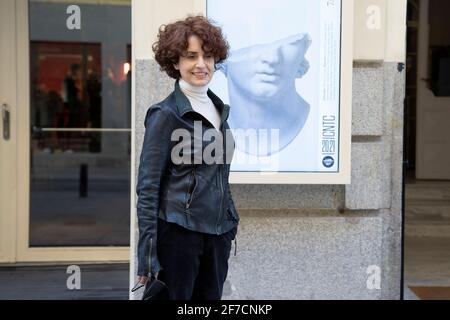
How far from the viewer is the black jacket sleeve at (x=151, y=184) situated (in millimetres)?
3197

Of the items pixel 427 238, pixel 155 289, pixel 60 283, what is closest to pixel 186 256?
pixel 155 289

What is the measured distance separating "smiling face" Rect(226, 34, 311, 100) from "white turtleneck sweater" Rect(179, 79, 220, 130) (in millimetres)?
1733

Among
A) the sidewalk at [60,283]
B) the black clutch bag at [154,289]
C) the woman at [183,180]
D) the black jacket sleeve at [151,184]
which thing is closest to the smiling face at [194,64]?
the woman at [183,180]

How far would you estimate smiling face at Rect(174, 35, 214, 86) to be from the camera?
3334mm

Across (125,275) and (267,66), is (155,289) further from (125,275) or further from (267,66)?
(125,275)

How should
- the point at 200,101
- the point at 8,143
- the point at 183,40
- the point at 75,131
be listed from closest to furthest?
the point at 183,40
the point at 200,101
the point at 8,143
the point at 75,131

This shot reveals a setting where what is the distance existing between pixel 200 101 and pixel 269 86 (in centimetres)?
188

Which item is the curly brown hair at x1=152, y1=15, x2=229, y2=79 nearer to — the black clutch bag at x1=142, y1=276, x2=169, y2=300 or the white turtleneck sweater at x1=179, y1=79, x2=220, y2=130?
the white turtleneck sweater at x1=179, y1=79, x2=220, y2=130

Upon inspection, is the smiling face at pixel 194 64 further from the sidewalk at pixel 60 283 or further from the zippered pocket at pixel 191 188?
the sidewalk at pixel 60 283

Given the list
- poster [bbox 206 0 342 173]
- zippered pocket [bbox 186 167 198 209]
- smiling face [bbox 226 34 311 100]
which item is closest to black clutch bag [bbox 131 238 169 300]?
zippered pocket [bbox 186 167 198 209]

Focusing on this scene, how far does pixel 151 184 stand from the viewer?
3.22 meters

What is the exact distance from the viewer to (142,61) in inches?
206

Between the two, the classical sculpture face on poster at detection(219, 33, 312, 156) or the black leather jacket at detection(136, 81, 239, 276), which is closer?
the black leather jacket at detection(136, 81, 239, 276)

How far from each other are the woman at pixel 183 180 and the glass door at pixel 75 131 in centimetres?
380
